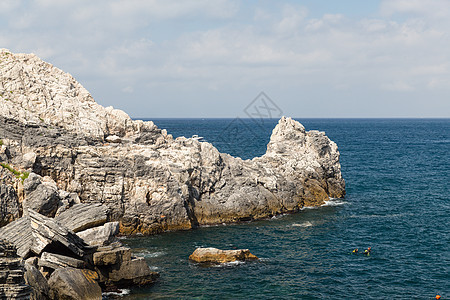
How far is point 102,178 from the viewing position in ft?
167

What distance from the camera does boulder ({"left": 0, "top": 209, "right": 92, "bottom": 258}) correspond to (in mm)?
33750

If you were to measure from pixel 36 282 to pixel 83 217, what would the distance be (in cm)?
1036

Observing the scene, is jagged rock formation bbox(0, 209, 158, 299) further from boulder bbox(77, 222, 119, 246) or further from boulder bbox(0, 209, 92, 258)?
boulder bbox(77, 222, 119, 246)

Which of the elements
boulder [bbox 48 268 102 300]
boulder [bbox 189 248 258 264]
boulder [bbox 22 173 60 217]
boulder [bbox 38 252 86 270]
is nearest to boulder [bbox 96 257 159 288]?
boulder [bbox 38 252 86 270]

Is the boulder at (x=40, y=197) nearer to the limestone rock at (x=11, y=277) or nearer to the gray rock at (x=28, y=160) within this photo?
the gray rock at (x=28, y=160)

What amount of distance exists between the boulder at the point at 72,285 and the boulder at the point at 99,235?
4.72m

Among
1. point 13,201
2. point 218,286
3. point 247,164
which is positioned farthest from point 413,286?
point 13,201

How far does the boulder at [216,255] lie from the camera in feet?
138

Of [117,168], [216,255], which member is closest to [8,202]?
[117,168]

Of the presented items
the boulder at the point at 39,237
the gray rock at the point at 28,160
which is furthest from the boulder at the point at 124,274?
the gray rock at the point at 28,160

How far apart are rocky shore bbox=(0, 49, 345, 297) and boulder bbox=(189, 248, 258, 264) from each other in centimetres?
649

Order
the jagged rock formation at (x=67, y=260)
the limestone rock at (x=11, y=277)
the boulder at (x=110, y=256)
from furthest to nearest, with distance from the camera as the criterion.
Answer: the boulder at (x=110, y=256) < the jagged rock formation at (x=67, y=260) < the limestone rock at (x=11, y=277)

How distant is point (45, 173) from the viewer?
49906 millimetres

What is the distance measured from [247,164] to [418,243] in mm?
24441
